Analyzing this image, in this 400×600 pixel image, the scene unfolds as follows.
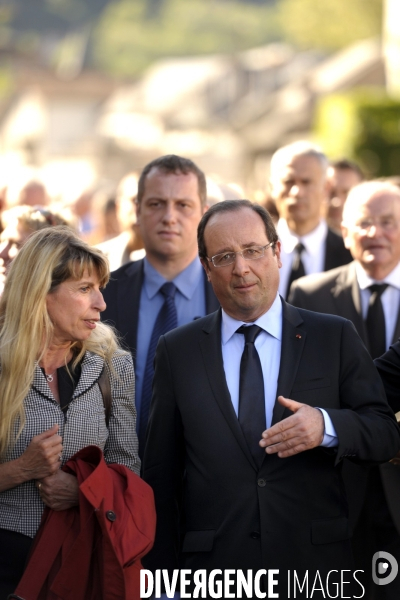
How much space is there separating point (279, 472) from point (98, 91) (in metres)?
77.4

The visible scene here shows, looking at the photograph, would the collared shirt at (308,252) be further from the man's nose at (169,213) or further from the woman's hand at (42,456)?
the woman's hand at (42,456)

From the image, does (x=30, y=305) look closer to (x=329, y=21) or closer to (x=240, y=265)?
(x=240, y=265)

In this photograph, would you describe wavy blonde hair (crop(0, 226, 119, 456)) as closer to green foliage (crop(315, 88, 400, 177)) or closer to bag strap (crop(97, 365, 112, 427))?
bag strap (crop(97, 365, 112, 427))

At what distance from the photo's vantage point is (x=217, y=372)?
4.00 meters

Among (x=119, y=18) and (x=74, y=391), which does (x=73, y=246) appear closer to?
(x=74, y=391)

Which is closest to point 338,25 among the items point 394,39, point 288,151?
point 394,39

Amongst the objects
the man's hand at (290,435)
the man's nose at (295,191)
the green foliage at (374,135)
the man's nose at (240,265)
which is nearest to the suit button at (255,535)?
the man's hand at (290,435)

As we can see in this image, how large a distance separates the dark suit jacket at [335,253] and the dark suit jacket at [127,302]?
1.71m

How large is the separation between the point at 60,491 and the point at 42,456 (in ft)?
0.51

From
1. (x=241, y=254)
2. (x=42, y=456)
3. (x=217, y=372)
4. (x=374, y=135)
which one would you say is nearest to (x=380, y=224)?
(x=241, y=254)

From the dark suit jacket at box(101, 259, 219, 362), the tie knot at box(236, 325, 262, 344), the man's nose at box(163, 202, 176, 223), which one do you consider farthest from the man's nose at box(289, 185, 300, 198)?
the tie knot at box(236, 325, 262, 344)

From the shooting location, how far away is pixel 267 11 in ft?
414

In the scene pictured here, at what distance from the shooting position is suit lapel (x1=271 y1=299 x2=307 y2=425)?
3.89m

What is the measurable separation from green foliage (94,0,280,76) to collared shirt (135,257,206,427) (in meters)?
112
